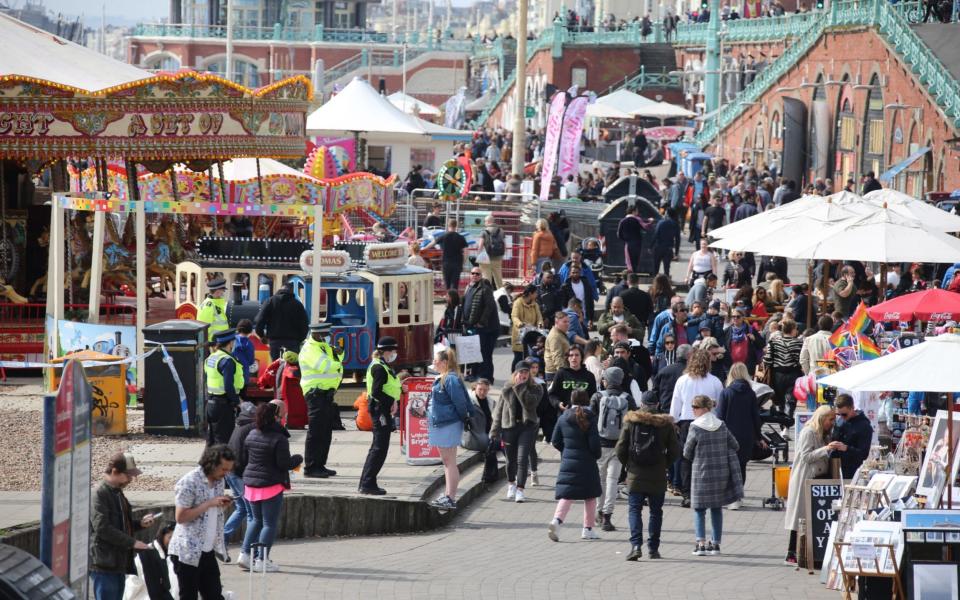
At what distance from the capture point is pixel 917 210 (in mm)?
20719

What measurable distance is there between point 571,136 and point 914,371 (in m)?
21.8

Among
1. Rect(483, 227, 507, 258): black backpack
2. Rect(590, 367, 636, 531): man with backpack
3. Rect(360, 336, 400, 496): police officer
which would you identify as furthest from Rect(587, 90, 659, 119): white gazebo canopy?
Rect(590, 367, 636, 531): man with backpack

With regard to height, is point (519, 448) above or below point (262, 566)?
above

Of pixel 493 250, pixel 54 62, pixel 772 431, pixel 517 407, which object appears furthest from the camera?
pixel 493 250

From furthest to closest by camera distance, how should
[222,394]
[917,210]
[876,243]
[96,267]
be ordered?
[917,210] < [876,243] < [96,267] < [222,394]

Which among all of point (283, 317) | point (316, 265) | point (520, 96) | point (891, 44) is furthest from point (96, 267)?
point (891, 44)

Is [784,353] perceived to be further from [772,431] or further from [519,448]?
[519,448]

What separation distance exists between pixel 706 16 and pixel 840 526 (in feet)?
195

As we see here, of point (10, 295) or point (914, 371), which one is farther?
point (10, 295)

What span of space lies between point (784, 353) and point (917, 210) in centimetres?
413

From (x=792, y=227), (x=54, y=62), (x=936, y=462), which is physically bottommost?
(x=936, y=462)

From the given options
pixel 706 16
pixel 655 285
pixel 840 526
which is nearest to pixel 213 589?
pixel 840 526

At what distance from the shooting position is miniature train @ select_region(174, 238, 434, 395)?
1892 centimetres

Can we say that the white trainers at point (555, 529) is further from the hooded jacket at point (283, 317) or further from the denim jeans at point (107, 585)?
the hooded jacket at point (283, 317)
